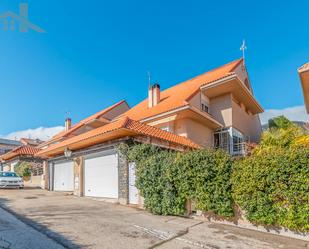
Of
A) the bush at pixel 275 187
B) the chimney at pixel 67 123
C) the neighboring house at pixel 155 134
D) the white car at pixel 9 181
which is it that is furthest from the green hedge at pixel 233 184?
the chimney at pixel 67 123

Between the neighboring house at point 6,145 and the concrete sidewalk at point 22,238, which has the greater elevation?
the neighboring house at point 6,145

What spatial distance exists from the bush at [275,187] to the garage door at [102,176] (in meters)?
7.11

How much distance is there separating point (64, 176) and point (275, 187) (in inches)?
662

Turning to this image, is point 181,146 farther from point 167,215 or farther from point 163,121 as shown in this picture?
point 167,215

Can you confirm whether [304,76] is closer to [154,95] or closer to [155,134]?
[155,134]

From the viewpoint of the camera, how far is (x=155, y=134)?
13477mm

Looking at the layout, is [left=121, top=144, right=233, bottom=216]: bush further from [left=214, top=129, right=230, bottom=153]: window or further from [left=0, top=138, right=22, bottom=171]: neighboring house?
→ [left=0, top=138, right=22, bottom=171]: neighboring house

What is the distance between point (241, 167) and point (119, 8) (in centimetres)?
1457

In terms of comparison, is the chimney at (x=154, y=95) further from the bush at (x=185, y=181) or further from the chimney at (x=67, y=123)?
the chimney at (x=67, y=123)

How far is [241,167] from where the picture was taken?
25.1 ft

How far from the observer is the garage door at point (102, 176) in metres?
13.0

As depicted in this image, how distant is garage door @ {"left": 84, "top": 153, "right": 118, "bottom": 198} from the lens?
42.5 ft

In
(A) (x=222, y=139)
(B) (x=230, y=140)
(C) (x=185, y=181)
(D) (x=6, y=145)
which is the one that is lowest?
(C) (x=185, y=181)

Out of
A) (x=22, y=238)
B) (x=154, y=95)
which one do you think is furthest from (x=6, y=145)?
(x=22, y=238)
